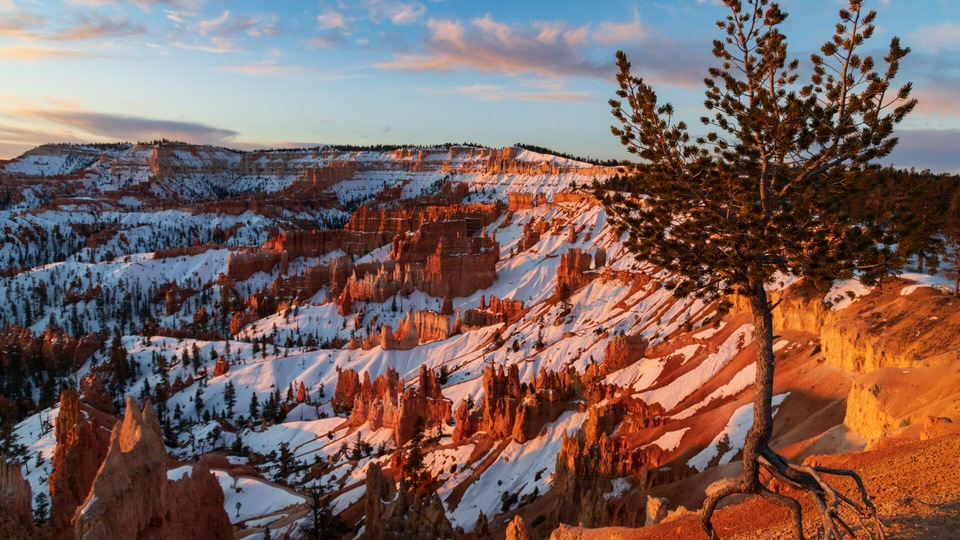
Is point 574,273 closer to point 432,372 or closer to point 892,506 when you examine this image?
point 432,372

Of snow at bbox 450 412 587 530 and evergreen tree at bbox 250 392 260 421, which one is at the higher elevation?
snow at bbox 450 412 587 530

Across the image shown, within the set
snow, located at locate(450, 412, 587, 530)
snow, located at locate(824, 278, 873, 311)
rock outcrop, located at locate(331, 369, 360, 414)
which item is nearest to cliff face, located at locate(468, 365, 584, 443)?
snow, located at locate(450, 412, 587, 530)

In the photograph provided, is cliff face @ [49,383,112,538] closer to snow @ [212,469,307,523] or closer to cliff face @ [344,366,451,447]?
snow @ [212,469,307,523]

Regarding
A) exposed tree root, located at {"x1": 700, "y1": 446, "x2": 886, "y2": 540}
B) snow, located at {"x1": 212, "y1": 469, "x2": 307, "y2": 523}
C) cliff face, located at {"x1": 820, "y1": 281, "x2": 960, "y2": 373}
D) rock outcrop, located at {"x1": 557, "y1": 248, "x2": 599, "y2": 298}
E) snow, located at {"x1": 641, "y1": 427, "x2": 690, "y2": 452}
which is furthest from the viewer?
rock outcrop, located at {"x1": 557, "y1": 248, "x2": 599, "y2": 298}

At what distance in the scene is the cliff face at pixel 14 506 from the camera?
2091 centimetres

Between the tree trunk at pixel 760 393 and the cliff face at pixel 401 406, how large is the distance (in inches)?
1562

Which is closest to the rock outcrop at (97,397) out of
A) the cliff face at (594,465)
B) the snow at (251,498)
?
the snow at (251,498)

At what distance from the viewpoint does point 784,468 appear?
348 inches

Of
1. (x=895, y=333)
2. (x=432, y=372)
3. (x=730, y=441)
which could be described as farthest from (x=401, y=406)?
(x=895, y=333)

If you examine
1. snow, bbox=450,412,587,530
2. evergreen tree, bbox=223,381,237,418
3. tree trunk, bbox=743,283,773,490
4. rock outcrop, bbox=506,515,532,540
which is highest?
tree trunk, bbox=743,283,773,490

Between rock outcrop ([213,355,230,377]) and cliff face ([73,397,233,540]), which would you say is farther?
rock outcrop ([213,355,230,377])

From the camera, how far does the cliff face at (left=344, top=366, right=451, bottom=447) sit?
154 ft

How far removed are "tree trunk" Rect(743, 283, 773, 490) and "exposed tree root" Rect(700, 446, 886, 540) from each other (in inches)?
3.1

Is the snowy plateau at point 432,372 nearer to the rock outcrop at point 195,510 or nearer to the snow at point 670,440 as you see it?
the snow at point 670,440
